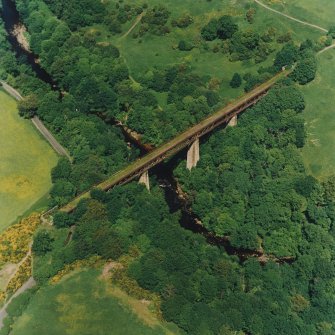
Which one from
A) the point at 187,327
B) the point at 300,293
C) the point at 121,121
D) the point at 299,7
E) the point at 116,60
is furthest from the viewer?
the point at 299,7

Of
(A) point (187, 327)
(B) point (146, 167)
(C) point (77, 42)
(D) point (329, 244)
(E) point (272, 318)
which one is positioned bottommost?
(D) point (329, 244)

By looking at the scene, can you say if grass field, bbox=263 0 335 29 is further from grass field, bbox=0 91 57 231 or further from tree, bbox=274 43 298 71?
grass field, bbox=0 91 57 231

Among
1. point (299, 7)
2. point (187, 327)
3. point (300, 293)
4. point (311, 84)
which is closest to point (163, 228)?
point (187, 327)

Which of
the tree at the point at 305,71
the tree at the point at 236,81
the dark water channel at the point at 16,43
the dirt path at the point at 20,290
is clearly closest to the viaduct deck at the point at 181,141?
the tree at the point at 305,71

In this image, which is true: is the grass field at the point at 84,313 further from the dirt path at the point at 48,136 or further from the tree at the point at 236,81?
the tree at the point at 236,81

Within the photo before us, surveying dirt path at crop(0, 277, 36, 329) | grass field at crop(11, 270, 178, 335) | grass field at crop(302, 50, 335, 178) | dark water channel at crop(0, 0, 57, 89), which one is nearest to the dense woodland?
dirt path at crop(0, 277, 36, 329)

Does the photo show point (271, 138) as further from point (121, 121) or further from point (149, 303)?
point (149, 303)
